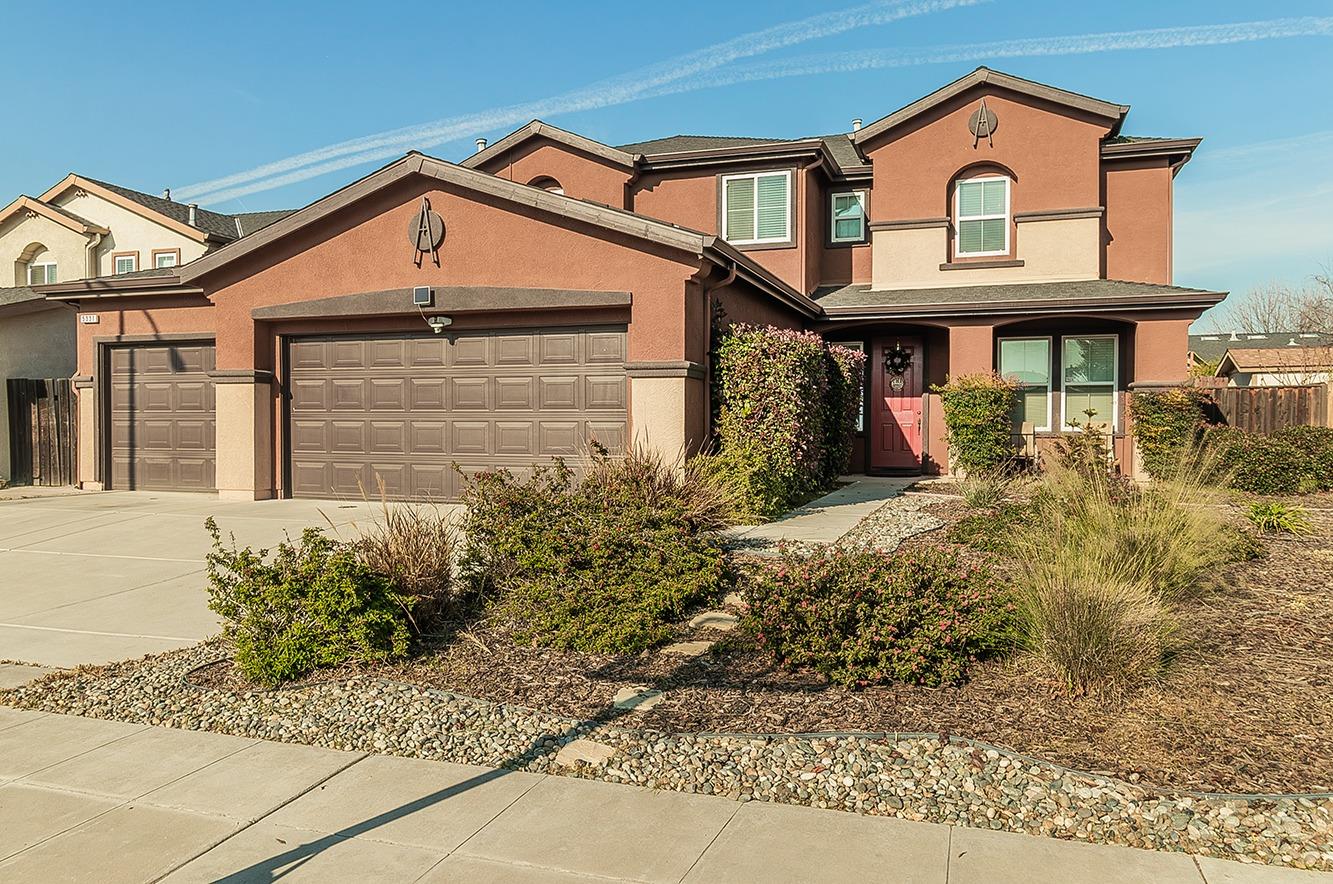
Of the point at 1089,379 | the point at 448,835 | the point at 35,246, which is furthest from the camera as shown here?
the point at 35,246

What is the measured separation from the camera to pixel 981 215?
59.2 feet

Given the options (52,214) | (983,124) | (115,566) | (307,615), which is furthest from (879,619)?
(52,214)

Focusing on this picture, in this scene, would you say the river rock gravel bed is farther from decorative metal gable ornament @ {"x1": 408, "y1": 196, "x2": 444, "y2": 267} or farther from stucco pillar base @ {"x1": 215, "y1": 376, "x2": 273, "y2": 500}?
stucco pillar base @ {"x1": 215, "y1": 376, "x2": 273, "y2": 500}

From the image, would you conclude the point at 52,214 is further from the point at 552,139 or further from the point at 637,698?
the point at 637,698

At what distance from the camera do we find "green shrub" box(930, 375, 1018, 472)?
15.5 metres

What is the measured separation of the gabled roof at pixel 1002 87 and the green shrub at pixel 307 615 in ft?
49.2

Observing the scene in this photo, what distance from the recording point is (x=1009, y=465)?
15820mm

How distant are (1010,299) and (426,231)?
391 inches

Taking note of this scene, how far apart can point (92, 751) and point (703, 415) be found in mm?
8328

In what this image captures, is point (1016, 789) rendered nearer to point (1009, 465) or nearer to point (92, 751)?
point (92, 751)

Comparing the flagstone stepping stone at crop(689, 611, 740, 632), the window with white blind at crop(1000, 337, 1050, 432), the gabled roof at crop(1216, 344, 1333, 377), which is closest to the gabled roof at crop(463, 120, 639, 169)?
the window with white blind at crop(1000, 337, 1050, 432)

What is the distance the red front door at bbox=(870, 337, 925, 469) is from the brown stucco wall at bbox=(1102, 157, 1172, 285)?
3.96 m

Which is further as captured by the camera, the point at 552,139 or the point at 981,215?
the point at 552,139

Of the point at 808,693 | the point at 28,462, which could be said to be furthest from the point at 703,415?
the point at 28,462
